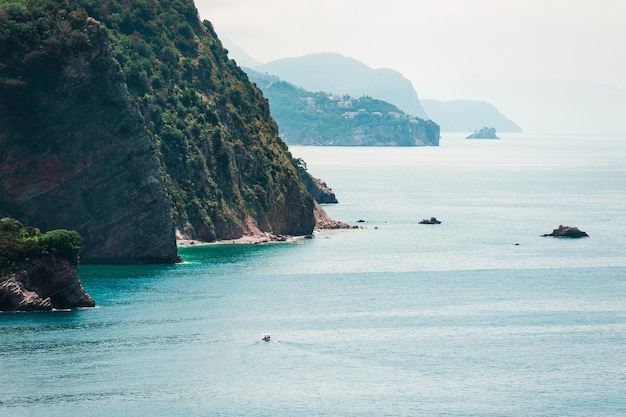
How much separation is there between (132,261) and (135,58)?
42744mm

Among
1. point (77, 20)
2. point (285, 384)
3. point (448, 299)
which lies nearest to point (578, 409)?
point (285, 384)

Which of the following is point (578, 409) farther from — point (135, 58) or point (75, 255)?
point (135, 58)

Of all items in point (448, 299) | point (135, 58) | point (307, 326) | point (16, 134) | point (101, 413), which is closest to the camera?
point (101, 413)

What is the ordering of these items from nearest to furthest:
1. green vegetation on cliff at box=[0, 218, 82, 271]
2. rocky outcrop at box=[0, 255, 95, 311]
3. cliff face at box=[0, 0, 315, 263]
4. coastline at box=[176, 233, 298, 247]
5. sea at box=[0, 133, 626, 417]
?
1. sea at box=[0, 133, 626, 417]
2. green vegetation on cliff at box=[0, 218, 82, 271]
3. rocky outcrop at box=[0, 255, 95, 311]
4. cliff face at box=[0, 0, 315, 263]
5. coastline at box=[176, 233, 298, 247]

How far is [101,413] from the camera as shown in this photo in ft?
282

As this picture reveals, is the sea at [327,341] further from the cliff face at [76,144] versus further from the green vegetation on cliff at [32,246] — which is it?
the cliff face at [76,144]

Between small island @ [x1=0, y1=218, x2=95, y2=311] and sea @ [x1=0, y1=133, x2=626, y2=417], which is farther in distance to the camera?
small island @ [x1=0, y1=218, x2=95, y2=311]

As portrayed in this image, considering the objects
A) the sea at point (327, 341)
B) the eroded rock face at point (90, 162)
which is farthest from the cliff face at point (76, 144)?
the sea at point (327, 341)

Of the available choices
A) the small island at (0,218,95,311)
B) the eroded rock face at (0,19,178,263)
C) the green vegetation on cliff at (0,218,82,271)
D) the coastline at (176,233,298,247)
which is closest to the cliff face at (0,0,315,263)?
the eroded rock face at (0,19,178,263)

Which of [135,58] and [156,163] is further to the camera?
[135,58]

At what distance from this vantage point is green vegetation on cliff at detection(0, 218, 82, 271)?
116750 millimetres

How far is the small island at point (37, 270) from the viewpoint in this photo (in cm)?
11694

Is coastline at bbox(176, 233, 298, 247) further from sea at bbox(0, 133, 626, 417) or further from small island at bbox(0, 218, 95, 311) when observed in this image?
small island at bbox(0, 218, 95, 311)

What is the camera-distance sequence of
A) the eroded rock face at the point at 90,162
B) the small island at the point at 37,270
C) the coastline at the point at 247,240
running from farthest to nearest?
the coastline at the point at 247,240 → the eroded rock face at the point at 90,162 → the small island at the point at 37,270
